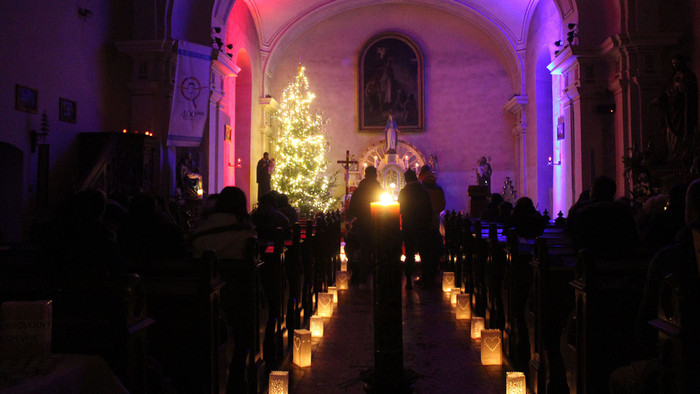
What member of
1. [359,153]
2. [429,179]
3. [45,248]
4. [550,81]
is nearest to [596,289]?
[45,248]

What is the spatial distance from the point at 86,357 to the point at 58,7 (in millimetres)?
8799

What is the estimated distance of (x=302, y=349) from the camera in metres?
4.19

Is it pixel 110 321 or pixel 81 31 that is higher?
pixel 81 31

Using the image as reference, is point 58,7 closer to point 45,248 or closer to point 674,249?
point 45,248

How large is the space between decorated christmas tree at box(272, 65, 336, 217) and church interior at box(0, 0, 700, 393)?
197 mm

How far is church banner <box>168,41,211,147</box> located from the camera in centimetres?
1040

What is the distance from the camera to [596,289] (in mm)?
2520

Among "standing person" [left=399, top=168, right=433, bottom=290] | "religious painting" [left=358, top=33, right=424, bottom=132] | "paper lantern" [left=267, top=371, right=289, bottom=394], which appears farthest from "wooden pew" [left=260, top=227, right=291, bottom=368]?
"religious painting" [left=358, top=33, right=424, bottom=132]

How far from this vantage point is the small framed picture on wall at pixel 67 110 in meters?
8.81

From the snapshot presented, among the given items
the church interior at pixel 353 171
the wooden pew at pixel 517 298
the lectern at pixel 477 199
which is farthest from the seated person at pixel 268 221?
the lectern at pixel 477 199

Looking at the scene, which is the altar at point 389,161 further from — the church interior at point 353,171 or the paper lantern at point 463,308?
the paper lantern at point 463,308

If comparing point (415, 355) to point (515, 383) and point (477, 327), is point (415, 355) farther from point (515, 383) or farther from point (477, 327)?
point (515, 383)

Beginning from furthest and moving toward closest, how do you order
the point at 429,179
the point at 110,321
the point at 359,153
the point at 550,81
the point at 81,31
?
the point at 359,153 → the point at 550,81 → the point at 81,31 → the point at 429,179 → the point at 110,321

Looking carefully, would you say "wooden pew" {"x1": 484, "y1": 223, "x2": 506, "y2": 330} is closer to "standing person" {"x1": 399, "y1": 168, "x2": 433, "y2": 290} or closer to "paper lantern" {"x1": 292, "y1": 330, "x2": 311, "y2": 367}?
"paper lantern" {"x1": 292, "y1": 330, "x2": 311, "y2": 367}
